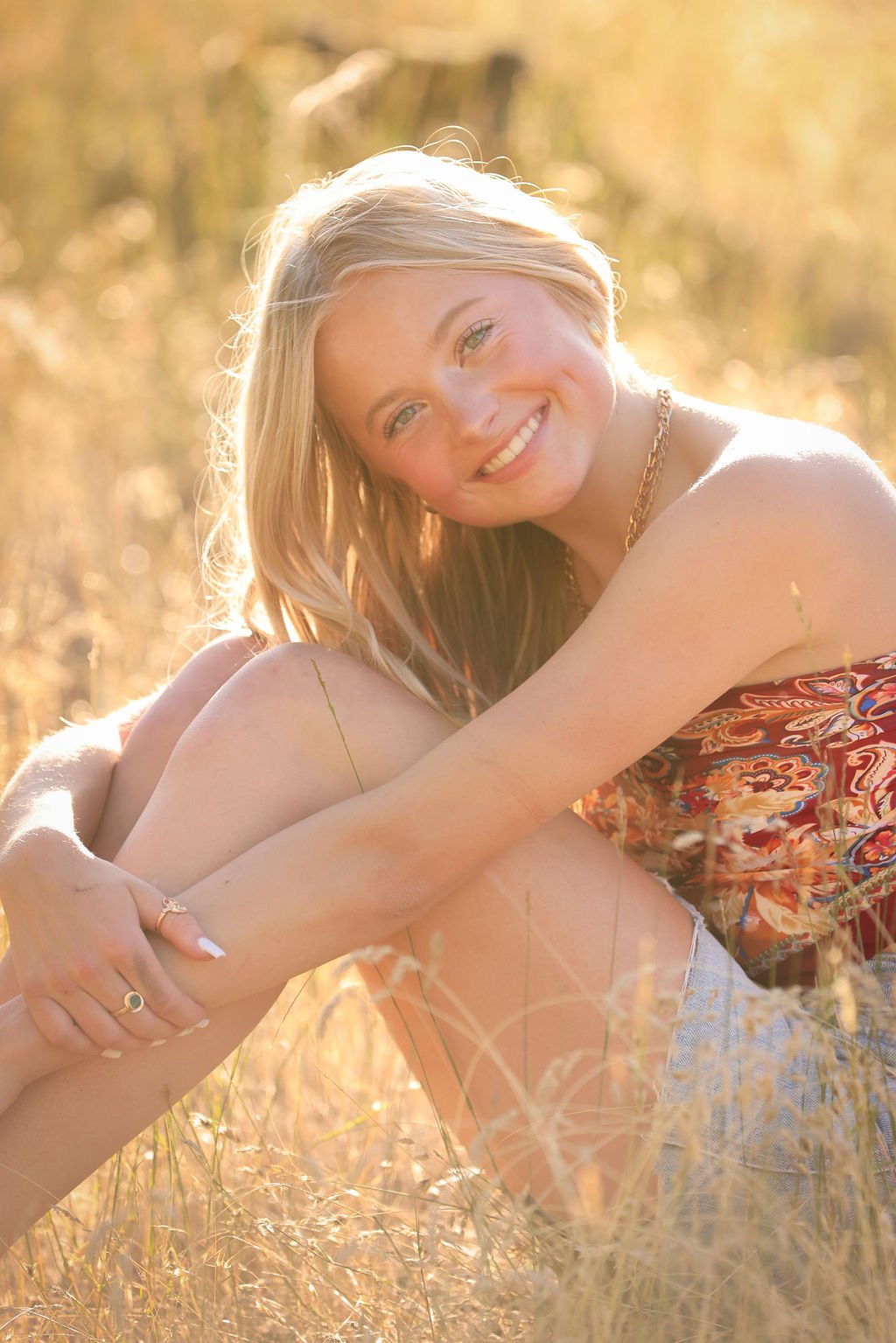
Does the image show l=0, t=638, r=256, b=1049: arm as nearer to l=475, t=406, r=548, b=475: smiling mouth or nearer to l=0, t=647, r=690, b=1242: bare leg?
l=0, t=647, r=690, b=1242: bare leg

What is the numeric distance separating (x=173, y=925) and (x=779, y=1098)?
806mm

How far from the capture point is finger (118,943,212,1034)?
1717 millimetres

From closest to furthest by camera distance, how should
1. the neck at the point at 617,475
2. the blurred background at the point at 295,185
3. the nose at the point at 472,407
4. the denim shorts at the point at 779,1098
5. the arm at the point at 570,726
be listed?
the denim shorts at the point at 779,1098 → the arm at the point at 570,726 → the nose at the point at 472,407 → the neck at the point at 617,475 → the blurred background at the point at 295,185

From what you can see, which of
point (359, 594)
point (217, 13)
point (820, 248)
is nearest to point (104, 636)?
point (359, 594)

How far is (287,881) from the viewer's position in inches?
68.7

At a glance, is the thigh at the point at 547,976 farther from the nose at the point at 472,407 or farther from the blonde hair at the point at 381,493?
the nose at the point at 472,407

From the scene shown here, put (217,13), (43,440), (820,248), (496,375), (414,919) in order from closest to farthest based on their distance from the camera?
(414,919), (496,375), (43,440), (820,248), (217,13)

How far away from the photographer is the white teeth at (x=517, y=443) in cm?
203

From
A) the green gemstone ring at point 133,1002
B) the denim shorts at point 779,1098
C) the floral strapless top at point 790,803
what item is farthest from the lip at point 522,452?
the green gemstone ring at point 133,1002

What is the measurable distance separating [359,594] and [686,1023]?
3.11 ft

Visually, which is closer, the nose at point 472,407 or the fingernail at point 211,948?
the fingernail at point 211,948

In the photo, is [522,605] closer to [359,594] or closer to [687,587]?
[359,594]

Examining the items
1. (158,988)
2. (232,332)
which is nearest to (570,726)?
(158,988)

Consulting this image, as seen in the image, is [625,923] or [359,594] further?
[359,594]
